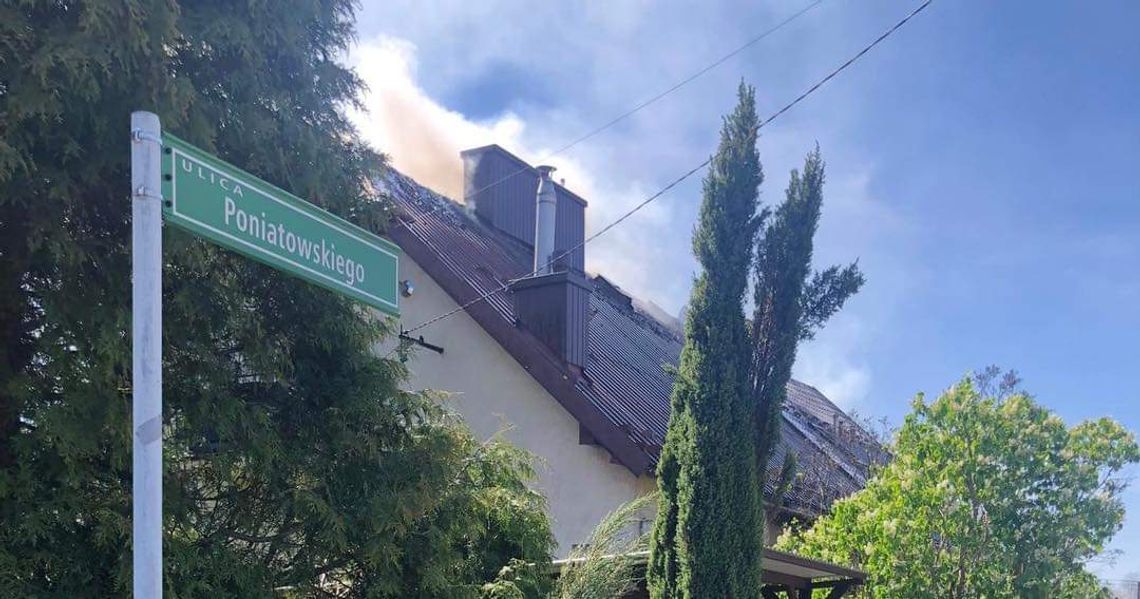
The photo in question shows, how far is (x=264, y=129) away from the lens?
560 cm

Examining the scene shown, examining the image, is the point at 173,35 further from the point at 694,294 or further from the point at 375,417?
the point at 694,294

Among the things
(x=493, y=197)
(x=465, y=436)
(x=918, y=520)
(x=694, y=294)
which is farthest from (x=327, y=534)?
(x=493, y=197)

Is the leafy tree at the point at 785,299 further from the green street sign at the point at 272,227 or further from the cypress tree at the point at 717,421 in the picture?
the green street sign at the point at 272,227

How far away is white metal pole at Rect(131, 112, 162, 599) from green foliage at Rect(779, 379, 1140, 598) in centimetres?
760

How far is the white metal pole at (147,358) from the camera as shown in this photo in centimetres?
283

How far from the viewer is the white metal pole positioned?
2.83m

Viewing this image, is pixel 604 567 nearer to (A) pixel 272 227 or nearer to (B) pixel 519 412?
(B) pixel 519 412

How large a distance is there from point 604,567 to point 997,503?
135 inches

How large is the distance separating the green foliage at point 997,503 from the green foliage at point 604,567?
2266mm

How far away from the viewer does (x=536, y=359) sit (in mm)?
12367

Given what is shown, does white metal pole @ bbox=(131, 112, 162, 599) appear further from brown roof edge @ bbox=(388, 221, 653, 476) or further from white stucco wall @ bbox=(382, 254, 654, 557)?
brown roof edge @ bbox=(388, 221, 653, 476)

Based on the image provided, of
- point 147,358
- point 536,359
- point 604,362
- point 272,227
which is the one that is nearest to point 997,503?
point 536,359

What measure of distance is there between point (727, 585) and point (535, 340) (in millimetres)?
5053

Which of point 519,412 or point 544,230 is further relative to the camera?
point 544,230
